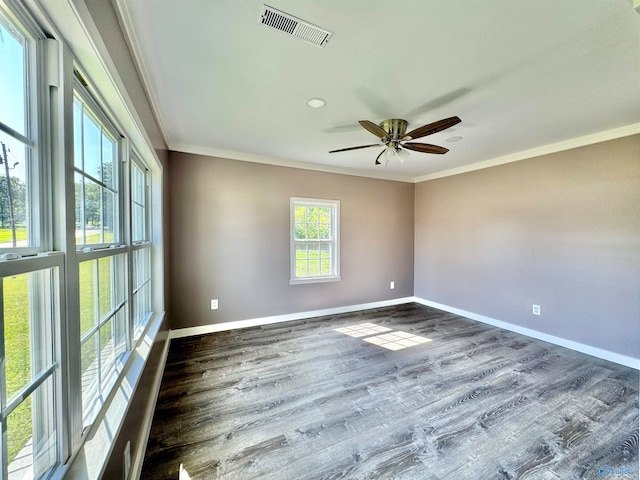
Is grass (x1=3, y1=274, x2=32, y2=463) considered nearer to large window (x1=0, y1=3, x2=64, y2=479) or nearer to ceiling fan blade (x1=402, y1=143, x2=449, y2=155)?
large window (x1=0, y1=3, x2=64, y2=479)

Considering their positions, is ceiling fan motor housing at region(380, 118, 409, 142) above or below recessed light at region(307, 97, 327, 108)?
below

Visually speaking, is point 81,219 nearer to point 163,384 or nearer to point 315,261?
point 163,384

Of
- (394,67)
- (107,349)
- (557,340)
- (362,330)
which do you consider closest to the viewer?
(107,349)

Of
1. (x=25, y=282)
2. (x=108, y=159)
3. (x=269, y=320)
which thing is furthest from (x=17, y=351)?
(x=269, y=320)

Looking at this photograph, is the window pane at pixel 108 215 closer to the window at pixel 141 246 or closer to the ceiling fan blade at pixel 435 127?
the window at pixel 141 246

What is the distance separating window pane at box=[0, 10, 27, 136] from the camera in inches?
27.2

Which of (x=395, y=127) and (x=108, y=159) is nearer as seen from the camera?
(x=108, y=159)

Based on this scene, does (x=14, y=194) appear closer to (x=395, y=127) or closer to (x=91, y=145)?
(x=91, y=145)

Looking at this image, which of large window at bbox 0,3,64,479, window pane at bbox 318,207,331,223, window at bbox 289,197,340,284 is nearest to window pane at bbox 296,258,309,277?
window at bbox 289,197,340,284

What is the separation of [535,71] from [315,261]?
3394 mm

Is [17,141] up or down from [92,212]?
up

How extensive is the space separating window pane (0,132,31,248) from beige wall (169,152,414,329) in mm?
2822

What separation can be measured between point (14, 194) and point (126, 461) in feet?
4.40

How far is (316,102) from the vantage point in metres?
2.24
